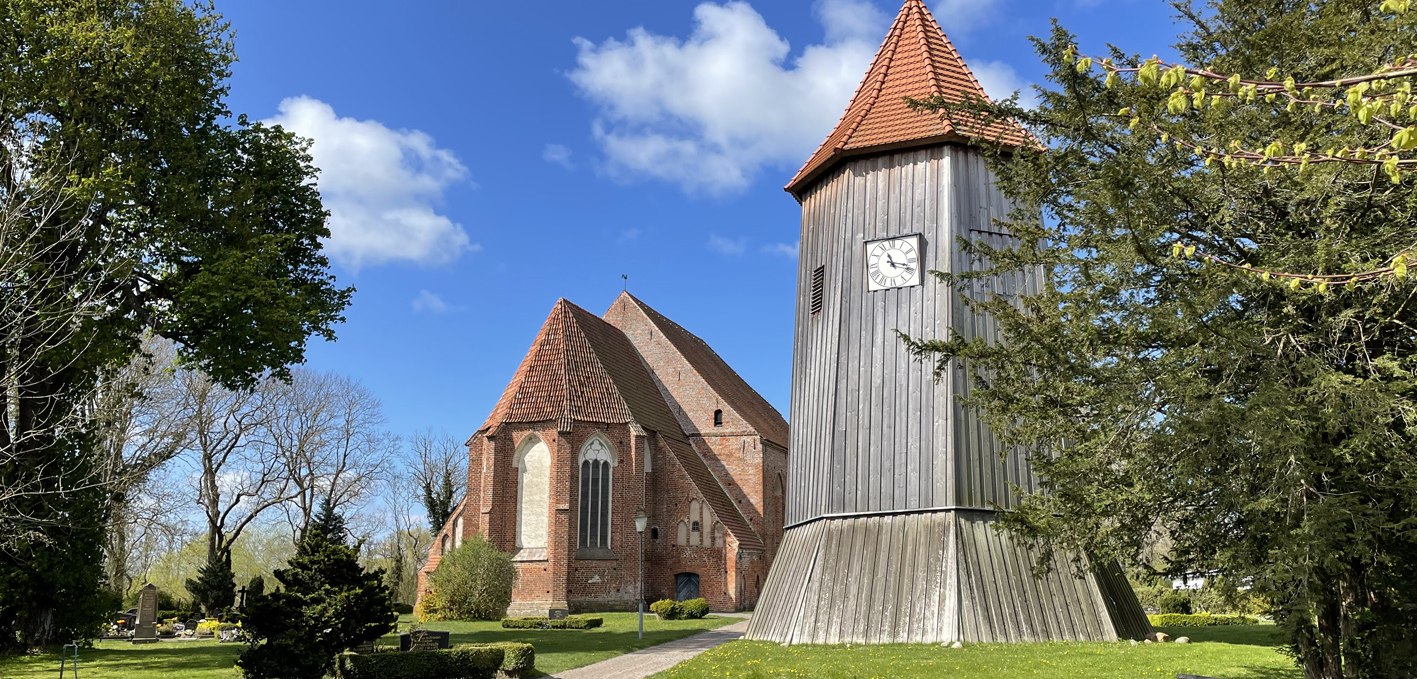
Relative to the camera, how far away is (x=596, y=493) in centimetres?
3316

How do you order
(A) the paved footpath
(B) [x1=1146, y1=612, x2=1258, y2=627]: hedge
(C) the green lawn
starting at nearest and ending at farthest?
1. (C) the green lawn
2. (A) the paved footpath
3. (B) [x1=1146, y1=612, x2=1258, y2=627]: hedge

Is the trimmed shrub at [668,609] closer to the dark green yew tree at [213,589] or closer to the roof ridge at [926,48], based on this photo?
the dark green yew tree at [213,589]

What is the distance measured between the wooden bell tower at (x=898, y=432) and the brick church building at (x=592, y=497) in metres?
14.9

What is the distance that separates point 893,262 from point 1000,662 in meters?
7.30

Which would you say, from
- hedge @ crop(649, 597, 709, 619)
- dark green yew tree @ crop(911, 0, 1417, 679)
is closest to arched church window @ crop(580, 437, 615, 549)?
hedge @ crop(649, 597, 709, 619)

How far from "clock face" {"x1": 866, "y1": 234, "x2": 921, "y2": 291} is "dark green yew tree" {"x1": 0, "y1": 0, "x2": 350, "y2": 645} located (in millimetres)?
10660

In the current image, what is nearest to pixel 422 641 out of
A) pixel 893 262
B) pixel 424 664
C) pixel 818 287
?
pixel 424 664

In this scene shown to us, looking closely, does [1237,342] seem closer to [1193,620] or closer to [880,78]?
[880,78]

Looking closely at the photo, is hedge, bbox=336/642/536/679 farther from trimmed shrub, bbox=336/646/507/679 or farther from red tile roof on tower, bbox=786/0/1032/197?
red tile roof on tower, bbox=786/0/1032/197

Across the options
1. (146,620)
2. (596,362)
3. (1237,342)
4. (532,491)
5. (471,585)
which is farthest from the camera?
(596,362)

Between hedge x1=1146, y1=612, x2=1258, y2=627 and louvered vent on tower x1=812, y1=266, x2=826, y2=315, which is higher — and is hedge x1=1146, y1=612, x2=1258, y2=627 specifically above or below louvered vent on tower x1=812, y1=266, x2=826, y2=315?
below

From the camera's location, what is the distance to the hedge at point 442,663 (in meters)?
14.4

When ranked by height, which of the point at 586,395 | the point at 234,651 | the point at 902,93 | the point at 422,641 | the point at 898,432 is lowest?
the point at 234,651

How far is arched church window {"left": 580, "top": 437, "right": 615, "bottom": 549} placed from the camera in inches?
1288
